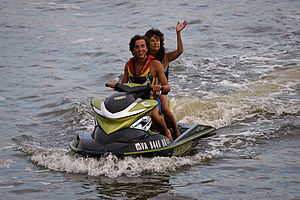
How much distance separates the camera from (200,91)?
392 inches

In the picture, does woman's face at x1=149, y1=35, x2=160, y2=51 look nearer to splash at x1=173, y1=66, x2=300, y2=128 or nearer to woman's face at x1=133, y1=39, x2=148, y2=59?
woman's face at x1=133, y1=39, x2=148, y2=59

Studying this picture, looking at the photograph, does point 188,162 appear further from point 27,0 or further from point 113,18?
point 27,0

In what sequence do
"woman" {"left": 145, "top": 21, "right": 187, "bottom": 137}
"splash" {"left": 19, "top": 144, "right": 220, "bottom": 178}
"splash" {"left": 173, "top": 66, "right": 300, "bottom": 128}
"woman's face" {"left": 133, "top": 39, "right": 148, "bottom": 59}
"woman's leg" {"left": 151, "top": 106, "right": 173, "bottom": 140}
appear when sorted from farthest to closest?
"splash" {"left": 173, "top": 66, "right": 300, "bottom": 128} → "woman" {"left": 145, "top": 21, "right": 187, "bottom": 137} → "woman's leg" {"left": 151, "top": 106, "right": 173, "bottom": 140} → "woman's face" {"left": 133, "top": 39, "right": 148, "bottom": 59} → "splash" {"left": 19, "top": 144, "right": 220, "bottom": 178}

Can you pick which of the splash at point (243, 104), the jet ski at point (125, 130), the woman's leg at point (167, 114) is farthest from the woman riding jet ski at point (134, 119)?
the splash at point (243, 104)

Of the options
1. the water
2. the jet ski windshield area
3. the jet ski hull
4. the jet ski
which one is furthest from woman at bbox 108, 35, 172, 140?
the water

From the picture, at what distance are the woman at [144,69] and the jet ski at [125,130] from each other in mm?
258

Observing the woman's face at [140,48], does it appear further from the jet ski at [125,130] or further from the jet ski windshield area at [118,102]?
the jet ski windshield area at [118,102]

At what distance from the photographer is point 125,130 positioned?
5.23 meters

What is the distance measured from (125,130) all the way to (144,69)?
0.98 m

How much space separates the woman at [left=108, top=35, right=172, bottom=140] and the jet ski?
0.26m

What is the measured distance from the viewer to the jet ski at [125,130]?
5.18 m

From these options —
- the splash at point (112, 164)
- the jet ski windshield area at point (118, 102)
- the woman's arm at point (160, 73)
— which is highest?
the woman's arm at point (160, 73)

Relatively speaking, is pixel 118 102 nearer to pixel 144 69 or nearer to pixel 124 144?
pixel 124 144

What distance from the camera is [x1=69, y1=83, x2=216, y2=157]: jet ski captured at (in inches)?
204
